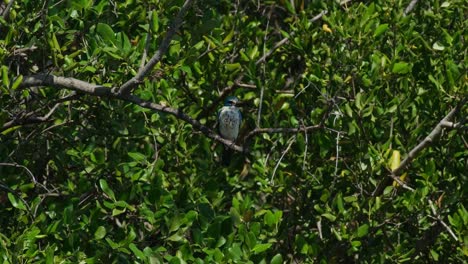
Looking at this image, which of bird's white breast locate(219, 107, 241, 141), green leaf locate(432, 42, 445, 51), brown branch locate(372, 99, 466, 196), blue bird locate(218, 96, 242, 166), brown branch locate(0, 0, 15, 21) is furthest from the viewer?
bird's white breast locate(219, 107, 241, 141)

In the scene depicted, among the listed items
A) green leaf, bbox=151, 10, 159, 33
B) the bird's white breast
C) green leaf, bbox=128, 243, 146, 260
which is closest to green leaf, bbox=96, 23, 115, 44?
green leaf, bbox=151, 10, 159, 33

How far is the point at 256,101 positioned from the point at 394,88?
95 cm

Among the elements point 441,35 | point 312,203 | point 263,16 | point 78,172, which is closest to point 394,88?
point 441,35

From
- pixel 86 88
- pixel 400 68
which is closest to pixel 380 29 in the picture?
pixel 400 68

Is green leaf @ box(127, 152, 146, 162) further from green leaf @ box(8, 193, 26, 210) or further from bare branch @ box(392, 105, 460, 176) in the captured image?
bare branch @ box(392, 105, 460, 176)

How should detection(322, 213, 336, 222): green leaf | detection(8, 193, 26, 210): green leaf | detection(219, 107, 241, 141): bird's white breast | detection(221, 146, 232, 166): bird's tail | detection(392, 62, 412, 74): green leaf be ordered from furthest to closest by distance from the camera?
detection(219, 107, 241, 141): bird's white breast < detection(221, 146, 232, 166): bird's tail < detection(392, 62, 412, 74): green leaf < detection(322, 213, 336, 222): green leaf < detection(8, 193, 26, 210): green leaf

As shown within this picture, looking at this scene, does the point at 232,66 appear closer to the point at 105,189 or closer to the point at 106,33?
the point at 106,33

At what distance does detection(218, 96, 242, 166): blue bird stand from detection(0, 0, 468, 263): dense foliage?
0.20 meters

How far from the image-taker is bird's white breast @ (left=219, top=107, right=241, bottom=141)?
24.7 feet

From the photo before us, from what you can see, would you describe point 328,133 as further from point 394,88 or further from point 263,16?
point 263,16

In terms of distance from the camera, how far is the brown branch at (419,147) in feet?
18.9

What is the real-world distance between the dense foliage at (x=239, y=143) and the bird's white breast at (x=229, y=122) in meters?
0.54

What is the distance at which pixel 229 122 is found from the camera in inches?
307

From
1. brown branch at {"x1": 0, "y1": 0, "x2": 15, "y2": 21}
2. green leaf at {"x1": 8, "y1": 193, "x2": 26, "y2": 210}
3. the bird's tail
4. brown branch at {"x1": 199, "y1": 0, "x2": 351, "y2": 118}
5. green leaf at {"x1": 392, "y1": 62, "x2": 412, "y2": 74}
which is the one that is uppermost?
brown branch at {"x1": 0, "y1": 0, "x2": 15, "y2": 21}
